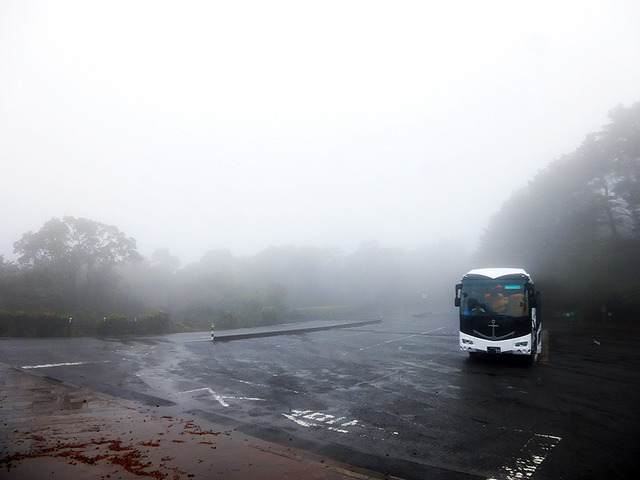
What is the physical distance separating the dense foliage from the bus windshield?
932 inches

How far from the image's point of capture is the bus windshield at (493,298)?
1473 cm

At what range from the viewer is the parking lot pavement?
513 cm

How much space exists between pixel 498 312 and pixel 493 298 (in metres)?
0.58

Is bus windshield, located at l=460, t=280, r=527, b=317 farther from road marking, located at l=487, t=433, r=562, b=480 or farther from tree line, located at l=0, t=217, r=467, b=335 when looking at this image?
tree line, located at l=0, t=217, r=467, b=335

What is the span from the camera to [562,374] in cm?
1276

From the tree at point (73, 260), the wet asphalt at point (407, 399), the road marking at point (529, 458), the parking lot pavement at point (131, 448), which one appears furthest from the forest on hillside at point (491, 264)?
the road marking at point (529, 458)

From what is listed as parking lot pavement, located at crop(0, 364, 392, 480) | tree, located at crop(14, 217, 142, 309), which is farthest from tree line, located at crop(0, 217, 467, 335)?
parking lot pavement, located at crop(0, 364, 392, 480)

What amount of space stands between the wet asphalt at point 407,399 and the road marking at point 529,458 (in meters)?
0.03

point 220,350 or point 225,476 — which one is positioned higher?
point 225,476

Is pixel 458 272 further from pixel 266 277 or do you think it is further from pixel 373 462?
pixel 373 462

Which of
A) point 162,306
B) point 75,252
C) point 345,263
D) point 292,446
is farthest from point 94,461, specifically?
point 345,263

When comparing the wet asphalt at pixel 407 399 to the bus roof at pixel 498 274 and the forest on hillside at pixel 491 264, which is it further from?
the forest on hillside at pixel 491 264

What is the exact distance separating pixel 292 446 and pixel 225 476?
1.64 m

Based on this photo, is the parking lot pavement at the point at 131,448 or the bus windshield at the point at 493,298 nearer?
the parking lot pavement at the point at 131,448
